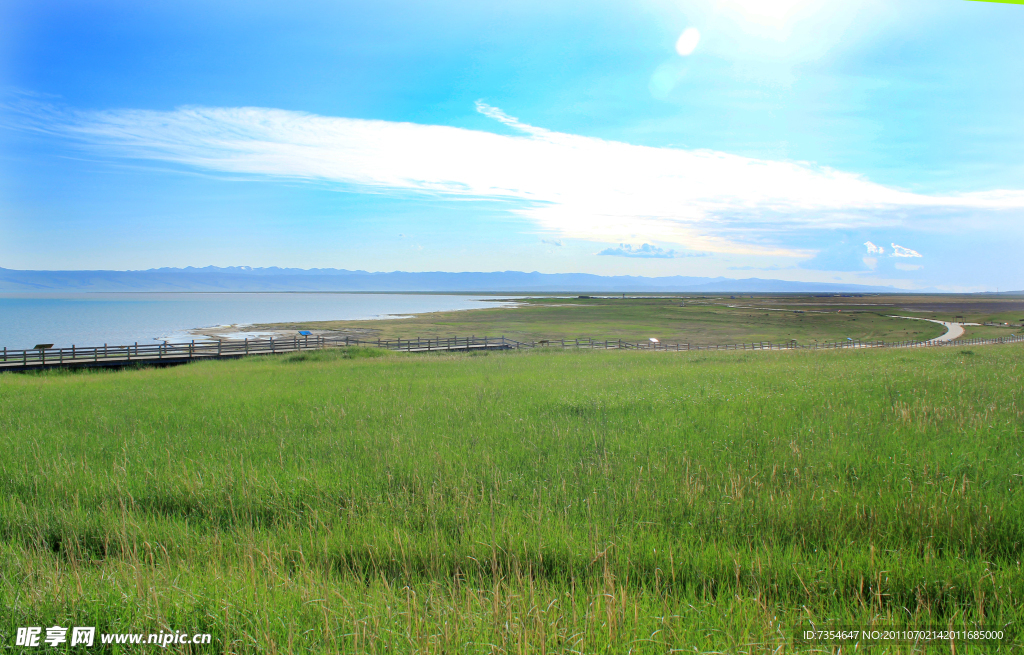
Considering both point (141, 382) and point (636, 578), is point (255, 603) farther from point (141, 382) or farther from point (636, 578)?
point (141, 382)

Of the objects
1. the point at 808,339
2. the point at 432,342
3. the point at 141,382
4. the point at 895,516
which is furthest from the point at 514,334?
the point at 895,516

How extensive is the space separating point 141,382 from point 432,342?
33.1m

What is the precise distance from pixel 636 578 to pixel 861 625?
1813 millimetres

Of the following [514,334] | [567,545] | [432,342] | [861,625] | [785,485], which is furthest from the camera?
[514,334]

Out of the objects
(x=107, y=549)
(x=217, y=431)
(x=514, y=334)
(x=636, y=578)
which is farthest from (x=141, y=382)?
Result: (x=514, y=334)

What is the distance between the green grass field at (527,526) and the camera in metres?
4.09

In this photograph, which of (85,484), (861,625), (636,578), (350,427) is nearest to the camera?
(861,625)

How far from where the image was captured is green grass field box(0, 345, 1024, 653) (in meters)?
4.09

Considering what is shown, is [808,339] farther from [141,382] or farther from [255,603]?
[255,603]

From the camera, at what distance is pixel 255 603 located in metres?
4.24

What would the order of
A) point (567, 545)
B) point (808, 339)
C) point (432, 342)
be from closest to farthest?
point (567, 545), point (432, 342), point (808, 339)

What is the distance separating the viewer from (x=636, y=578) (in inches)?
196

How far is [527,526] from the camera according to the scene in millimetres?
5902

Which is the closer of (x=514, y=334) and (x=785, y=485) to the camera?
(x=785, y=485)
